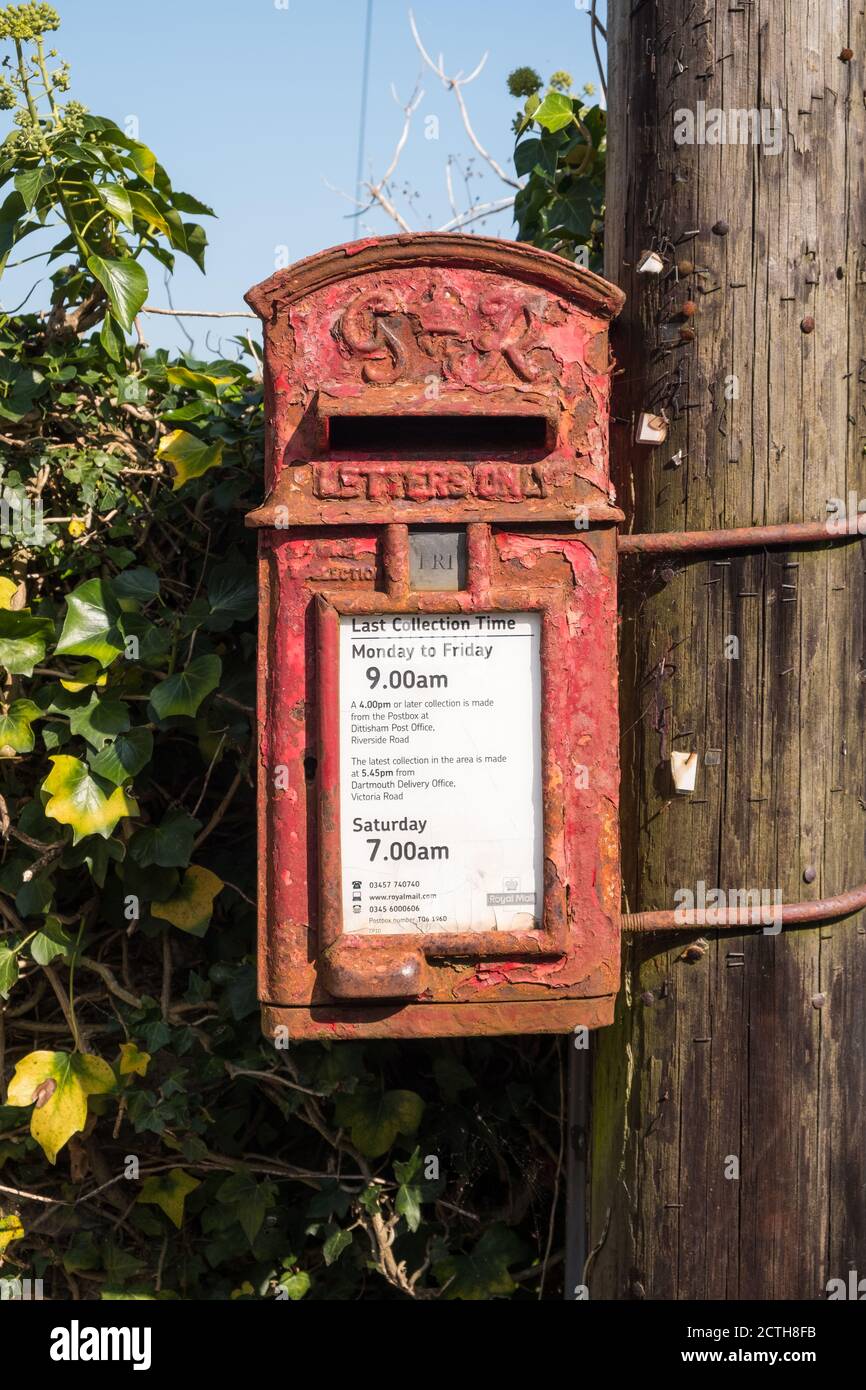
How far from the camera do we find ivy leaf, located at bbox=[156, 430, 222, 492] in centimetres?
235

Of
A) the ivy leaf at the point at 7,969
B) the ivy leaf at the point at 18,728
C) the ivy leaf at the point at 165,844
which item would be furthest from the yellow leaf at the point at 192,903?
the ivy leaf at the point at 18,728

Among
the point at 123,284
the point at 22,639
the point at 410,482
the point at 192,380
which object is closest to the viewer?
the point at 410,482

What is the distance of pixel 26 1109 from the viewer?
238cm

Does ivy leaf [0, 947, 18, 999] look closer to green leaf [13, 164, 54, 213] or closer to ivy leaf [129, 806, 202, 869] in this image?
ivy leaf [129, 806, 202, 869]

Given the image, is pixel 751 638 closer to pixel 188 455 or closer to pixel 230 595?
pixel 230 595

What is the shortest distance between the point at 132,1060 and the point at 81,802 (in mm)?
587

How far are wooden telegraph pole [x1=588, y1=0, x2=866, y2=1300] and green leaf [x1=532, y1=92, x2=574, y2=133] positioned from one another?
20.0 inches

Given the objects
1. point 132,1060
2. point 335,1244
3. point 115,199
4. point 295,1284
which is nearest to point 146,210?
point 115,199

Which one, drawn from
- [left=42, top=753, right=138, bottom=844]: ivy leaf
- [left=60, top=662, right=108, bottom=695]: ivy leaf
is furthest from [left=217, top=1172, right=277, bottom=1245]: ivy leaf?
[left=60, top=662, right=108, bottom=695]: ivy leaf

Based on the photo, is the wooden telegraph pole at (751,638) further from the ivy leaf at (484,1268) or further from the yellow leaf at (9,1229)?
the yellow leaf at (9,1229)

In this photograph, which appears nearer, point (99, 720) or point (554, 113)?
point (99, 720)

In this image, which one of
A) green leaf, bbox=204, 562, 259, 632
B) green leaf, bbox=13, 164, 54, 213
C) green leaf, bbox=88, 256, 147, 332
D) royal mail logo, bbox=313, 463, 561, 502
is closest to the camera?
royal mail logo, bbox=313, 463, 561, 502

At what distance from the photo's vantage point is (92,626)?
7.36 ft
